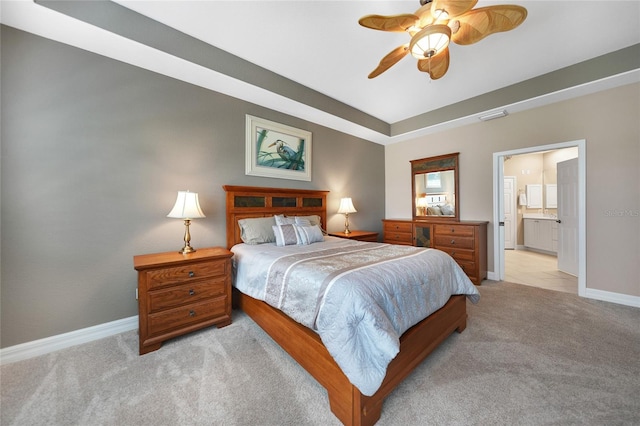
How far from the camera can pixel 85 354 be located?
1862 mm

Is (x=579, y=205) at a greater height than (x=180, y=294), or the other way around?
(x=579, y=205)

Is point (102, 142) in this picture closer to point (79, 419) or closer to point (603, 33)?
point (79, 419)

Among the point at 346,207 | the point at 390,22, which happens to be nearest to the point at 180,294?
the point at 346,207

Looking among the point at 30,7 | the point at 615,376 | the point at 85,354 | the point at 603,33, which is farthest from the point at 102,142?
the point at 603,33

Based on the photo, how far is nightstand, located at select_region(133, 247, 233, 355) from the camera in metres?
1.88

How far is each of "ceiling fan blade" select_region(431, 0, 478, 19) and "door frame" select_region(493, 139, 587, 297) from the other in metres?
2.83

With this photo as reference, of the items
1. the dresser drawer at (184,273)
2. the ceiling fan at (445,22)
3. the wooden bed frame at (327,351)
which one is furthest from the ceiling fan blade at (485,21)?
the dresser drawer at (184,273)

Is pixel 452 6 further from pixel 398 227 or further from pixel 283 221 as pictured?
pixel 398 227

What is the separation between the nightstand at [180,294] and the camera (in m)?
1.88

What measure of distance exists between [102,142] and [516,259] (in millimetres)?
7457

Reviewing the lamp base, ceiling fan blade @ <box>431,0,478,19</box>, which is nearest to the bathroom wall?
ceiling fan blade @ <box>431,0,478,19</box>

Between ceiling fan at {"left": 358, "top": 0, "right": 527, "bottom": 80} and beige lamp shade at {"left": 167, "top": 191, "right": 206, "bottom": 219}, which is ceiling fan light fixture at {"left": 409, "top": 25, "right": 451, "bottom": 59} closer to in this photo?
ceiling fan at {"left": 358, "top": 0, "right": 527, "bottom": 80}

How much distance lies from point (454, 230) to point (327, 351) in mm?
3209

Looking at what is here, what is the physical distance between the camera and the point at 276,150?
332 cm
